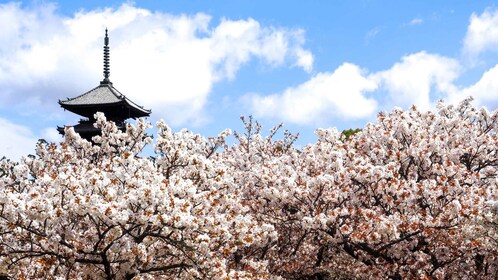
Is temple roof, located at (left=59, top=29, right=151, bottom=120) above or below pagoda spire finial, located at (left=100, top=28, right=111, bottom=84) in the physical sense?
below

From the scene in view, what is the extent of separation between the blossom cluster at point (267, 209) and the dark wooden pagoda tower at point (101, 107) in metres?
14.5

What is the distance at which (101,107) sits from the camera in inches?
1286

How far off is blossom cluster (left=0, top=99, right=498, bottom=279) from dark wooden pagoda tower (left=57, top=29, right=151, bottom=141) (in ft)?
47.6

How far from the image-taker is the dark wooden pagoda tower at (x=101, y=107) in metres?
32.4

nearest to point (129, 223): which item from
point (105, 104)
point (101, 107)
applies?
point (105, 104)

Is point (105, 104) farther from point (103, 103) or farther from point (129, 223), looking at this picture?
point (129, 223)

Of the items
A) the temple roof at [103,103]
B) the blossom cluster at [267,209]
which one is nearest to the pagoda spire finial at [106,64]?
the temple roof at [103,103]

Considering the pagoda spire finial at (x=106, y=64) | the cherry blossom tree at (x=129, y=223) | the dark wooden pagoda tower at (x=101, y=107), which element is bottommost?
the cherry blossom tree at (x=129, y=223)

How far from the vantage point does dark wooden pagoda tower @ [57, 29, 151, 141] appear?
32.4 meters

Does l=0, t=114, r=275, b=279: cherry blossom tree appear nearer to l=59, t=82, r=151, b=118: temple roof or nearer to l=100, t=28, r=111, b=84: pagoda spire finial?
l=59, t=82, r=151, b=118: temple roof

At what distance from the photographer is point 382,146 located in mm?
15266

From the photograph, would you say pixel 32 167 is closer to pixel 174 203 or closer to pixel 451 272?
pixel 174 203

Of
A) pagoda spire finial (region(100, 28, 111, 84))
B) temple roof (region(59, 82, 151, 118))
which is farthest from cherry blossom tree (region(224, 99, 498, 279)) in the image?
pagoda spire finial (region(100, 28, 111, 84))

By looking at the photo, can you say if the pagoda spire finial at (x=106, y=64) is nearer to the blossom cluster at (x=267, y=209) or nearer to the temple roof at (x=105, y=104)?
the temple roof at (x=105, y=104)
